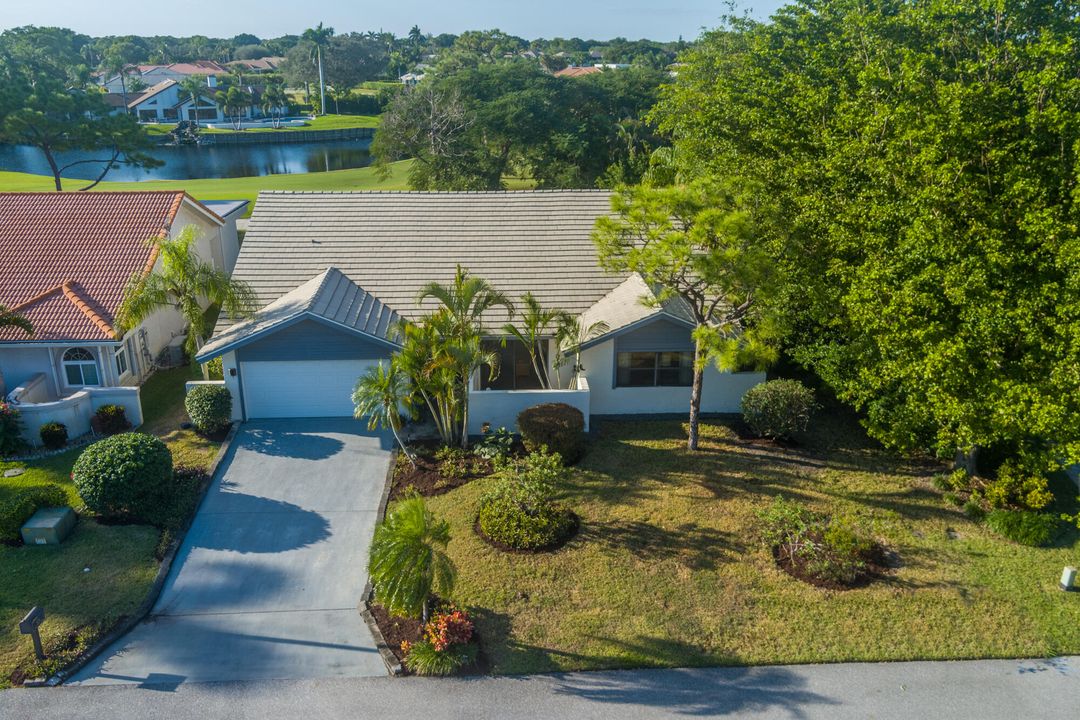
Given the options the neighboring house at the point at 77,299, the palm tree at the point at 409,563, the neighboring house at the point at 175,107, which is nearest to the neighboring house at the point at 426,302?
the neighboring house at the point at 77,299

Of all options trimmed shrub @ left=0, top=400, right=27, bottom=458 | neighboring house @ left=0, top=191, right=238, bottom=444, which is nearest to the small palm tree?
neighboring house @ left=0, top=191, right=238, bottom=444

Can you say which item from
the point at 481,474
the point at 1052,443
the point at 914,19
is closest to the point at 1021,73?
the point at 914,19

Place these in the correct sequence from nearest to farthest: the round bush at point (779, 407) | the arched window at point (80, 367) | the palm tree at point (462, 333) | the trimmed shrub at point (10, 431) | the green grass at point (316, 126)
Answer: the palm tree at point (462, 333), the trimmed shrub at point (10, 431), the round bush at point (779, 407), the arched window at point (80, 367), the green grass at point (316, 126)

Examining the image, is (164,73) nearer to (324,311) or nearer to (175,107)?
(175,107)

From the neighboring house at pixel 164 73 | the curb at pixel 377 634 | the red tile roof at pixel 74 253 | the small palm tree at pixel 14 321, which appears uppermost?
the neighboring house at pixel 164 73

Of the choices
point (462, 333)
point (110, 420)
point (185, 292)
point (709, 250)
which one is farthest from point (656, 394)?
point (110, 420)

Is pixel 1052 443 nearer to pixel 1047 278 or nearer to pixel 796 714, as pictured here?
pixel 1047 278

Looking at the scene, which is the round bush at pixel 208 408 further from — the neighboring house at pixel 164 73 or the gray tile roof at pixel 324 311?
the neighboring house at pixel 164 73
